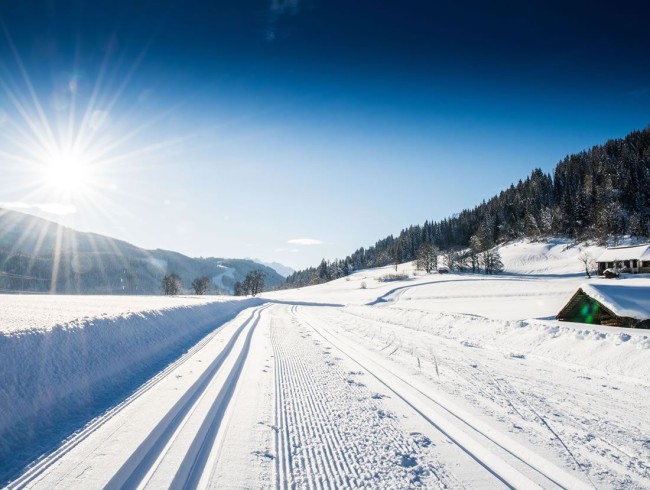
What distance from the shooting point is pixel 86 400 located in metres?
4.62

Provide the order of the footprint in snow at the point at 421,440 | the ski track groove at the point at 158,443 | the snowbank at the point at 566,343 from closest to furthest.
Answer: the ski track groove at the point at 158,443 < the footprint in snow at the point at 421,440 < the snowbank at the point at 566,343

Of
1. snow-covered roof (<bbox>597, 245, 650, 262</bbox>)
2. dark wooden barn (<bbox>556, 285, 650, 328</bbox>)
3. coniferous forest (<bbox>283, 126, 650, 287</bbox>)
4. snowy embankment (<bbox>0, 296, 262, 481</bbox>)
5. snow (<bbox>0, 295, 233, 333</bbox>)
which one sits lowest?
dark wooden barn (<bbox>556, 285, 650, 328</bbox>)

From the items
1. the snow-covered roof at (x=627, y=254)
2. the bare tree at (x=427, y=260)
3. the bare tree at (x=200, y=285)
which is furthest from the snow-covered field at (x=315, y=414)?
the bare tree at (x=427, y=260)

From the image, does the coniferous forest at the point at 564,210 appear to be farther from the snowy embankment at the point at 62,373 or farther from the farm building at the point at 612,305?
the snowy embankment at the point at 62,373

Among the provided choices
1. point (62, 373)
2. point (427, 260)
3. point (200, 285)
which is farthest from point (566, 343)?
point (200, 285)

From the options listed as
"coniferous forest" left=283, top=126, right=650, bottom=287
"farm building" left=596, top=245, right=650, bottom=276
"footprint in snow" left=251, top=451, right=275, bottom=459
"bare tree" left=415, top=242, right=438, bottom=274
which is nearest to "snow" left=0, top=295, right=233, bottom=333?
"footprint in snow" left=251, top=451, right=275, bottom=459

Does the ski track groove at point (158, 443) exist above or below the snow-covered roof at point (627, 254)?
below

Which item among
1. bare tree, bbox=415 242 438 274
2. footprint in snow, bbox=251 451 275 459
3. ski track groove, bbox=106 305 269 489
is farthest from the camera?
bare tree, bbox=415 242 438 274

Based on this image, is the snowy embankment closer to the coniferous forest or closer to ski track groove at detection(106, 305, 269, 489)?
ski track groove at detection(106, 305, 269, 489)

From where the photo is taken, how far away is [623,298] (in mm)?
13773

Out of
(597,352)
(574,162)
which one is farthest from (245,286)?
(574,162)

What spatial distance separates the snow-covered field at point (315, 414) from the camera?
284cm

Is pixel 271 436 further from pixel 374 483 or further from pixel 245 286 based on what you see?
pixel 245 286

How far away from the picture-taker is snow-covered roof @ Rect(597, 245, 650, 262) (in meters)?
52.7
